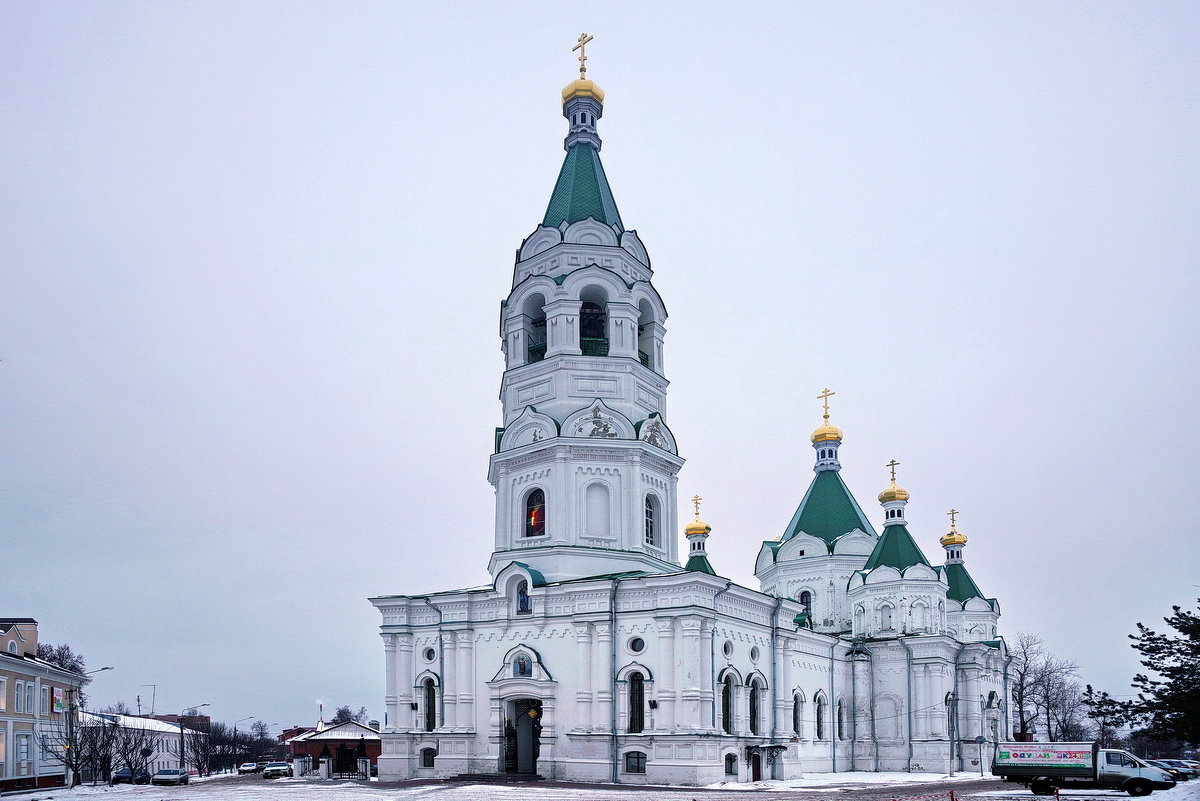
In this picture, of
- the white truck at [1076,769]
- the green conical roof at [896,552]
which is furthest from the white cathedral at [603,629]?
the white truck at [1076,769]

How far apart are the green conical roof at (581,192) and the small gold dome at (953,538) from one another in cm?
2816

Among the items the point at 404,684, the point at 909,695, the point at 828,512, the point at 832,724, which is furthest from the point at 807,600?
the point at 404,684

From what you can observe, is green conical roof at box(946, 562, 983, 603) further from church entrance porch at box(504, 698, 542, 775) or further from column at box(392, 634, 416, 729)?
column at box(392, 634, 416, 729)

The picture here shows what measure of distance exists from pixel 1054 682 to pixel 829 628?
113 feet

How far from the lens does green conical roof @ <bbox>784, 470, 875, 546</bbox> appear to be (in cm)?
5028

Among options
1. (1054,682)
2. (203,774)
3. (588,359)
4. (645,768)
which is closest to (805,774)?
(645,768)

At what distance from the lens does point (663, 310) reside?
1535 inches

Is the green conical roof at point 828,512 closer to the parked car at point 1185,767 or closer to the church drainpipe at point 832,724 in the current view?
the church drainpipe at point 832,724

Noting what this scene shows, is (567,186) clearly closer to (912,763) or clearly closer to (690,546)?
(690,546)

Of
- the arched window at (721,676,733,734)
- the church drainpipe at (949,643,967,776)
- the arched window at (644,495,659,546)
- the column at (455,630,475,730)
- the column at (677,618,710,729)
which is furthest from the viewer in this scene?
the church drainpipe at (949,643,967,776)

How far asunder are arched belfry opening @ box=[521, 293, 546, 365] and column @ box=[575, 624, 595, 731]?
1012 cm

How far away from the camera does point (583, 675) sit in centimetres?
3195

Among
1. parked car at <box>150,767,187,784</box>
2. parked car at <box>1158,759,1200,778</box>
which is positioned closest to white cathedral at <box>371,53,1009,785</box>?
parked car at <box>1158,759,1200,778</box>

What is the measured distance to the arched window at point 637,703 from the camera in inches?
1231
